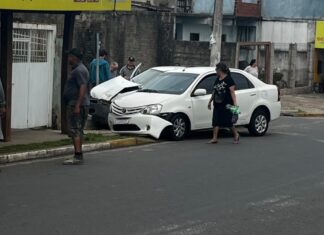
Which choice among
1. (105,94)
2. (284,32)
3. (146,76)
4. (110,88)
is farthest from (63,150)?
(284,32)

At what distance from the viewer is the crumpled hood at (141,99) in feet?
47.0

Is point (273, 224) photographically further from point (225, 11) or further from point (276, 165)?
point (225, 11)

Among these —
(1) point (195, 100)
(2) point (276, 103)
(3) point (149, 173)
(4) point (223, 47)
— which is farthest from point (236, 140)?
(4) point (223, 47)

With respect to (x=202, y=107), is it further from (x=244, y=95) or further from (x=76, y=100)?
(x=76, y=100)

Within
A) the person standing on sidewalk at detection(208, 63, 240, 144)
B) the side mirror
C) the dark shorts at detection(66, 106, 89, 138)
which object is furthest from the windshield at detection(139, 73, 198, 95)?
the dark shorts at detection(66, 106, 89, 138)

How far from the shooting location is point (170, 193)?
891cm

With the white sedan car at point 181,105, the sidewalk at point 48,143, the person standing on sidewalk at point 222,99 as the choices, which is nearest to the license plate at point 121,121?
the white sedan car at point 181,105

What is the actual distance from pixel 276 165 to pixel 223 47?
19305 millimetres

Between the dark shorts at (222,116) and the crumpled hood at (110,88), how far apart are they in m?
2.14

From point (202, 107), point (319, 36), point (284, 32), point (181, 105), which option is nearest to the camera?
point (181, 105)

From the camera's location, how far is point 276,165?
1146 centimetres

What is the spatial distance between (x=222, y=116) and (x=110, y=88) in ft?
9.12

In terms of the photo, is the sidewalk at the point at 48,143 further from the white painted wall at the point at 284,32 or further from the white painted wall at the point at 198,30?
the white painted wall at the point at 198,30

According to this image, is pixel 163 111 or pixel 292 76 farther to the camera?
pixel 292 76
